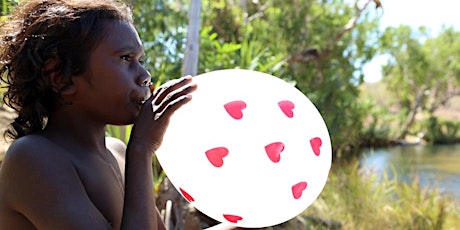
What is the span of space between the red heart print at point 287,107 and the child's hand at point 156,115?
Result: 10.9 inches

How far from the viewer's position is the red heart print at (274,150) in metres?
1.19

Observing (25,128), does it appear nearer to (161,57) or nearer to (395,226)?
(395,226)

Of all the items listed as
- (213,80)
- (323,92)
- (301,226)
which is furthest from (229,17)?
(213,80)

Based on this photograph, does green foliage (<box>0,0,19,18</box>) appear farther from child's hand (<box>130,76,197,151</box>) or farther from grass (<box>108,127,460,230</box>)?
grass (<box>108,127,460,230</box>)

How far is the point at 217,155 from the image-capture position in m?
1.18

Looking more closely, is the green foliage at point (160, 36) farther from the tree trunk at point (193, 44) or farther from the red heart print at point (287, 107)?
the red heart print at point (287, 107)

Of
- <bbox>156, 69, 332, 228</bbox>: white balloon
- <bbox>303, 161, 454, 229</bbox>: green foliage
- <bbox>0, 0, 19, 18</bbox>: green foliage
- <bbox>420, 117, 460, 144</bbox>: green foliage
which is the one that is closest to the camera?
<bbox>156, 69, 332, 228</bbox>: white balloon

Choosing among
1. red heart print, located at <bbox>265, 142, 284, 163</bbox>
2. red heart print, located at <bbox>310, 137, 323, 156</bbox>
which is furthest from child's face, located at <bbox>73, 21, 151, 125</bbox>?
red heart print, located at <bbox>310, 137, 323, 156</bbox>

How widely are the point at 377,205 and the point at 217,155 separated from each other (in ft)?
13.6

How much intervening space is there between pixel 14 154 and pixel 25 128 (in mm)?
139

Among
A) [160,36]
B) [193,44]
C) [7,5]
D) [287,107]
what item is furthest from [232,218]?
[160,36]

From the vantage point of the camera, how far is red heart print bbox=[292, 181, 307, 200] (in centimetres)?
121

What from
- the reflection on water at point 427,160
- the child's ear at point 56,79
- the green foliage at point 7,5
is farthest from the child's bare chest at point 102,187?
the reflection on water at point 427,160

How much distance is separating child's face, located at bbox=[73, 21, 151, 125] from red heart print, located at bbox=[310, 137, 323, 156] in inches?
15.8
